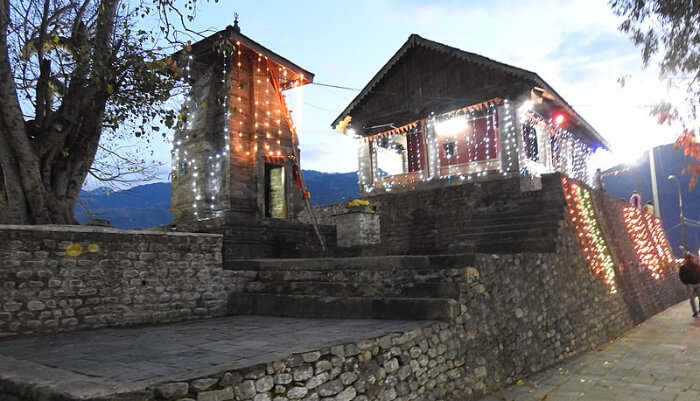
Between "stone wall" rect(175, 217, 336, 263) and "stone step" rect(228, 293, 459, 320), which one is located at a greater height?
"stone wall" rect(175, 217, 336, 263)

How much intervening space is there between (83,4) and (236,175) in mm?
6225

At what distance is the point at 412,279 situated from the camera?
6.79m

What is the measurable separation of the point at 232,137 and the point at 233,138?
0.04m

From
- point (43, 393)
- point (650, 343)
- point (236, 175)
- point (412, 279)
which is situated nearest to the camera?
point (43, 393)

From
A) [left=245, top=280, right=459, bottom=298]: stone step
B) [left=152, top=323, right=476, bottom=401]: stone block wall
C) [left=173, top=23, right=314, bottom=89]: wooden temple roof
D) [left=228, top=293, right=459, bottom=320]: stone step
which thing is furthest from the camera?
[left=173, top=23, right=314, bottom=89]: wooden temple roof

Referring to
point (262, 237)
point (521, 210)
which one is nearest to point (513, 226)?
point (521, 210)

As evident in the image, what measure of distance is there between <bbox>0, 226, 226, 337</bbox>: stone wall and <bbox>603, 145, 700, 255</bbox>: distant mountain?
69.4 metres

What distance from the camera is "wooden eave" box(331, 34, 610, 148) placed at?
47.2ft

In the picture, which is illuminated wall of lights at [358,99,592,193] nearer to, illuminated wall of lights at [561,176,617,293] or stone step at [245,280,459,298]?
illuminated wall of lights at [561,176,617,293]

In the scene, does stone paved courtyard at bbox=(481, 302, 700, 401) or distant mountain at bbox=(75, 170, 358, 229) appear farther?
distant mountain at bbox=(75, 170, 358, 229)

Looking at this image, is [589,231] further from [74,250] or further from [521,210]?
[74,250]

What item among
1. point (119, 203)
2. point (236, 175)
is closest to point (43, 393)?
point (236, 175)

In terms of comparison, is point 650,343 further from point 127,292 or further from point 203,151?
point 203,151

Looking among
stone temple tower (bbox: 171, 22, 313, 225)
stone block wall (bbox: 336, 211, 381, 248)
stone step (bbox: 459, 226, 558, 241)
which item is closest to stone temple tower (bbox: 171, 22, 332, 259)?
stone temple tower (bbox: 171, 22, 313, 225)
